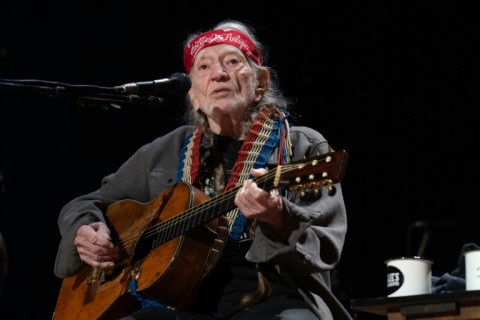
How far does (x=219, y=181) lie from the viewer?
3156mm

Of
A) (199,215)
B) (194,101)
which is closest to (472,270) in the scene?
(199,215)

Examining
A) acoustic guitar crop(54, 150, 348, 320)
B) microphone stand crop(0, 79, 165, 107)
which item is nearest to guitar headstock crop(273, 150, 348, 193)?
acoustic guitar crop(54, 150, 348, 320)

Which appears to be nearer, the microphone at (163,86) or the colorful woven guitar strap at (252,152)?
the microphone at (163,86)

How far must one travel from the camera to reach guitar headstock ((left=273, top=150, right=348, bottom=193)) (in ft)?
8.13

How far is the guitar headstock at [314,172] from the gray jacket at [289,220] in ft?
0.24

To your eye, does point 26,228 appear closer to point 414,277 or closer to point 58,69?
point 58,69

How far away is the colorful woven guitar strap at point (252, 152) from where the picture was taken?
3018mm

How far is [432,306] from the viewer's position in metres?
2.31

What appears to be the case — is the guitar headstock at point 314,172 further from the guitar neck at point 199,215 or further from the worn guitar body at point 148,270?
the worn guitar body at point 148,270

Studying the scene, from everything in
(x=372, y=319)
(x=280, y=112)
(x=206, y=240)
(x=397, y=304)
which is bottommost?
(x=372, y=319)

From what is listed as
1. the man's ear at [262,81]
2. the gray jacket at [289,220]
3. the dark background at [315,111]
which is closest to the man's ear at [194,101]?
the gray jacket at [289,220]

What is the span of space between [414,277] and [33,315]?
295 centimetres

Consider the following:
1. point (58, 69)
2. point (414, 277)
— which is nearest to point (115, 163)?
point (58, 69)

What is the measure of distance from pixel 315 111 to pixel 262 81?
2.19 meters
